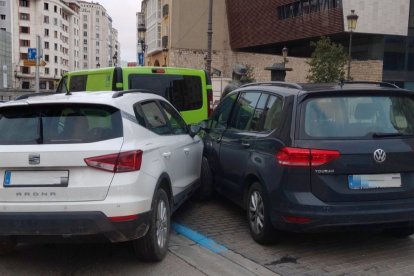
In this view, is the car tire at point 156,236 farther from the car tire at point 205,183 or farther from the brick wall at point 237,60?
the brick wall at point 237,60

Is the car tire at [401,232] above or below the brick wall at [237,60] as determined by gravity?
below

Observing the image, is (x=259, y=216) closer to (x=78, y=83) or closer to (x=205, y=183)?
(x=205, y=183)

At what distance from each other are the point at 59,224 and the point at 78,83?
6.92 metres

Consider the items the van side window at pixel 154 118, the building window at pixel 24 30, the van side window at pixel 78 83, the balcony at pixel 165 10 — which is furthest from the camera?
the building window at pixel 24 30

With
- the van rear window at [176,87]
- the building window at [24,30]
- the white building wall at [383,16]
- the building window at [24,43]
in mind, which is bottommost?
the van rear window at [176,87]

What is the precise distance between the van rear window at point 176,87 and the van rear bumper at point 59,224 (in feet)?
17.2

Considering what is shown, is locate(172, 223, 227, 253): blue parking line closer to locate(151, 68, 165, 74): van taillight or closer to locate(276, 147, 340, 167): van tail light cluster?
locate(276, 147, 340, 167): van tail light cluster

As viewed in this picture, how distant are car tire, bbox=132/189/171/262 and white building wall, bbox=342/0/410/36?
3902 cm

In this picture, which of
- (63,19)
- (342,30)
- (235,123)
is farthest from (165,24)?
(63,19)

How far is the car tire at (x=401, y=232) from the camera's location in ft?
17.9

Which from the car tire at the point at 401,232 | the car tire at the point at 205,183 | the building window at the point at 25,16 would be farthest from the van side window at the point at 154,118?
the building window at the point at 25,16

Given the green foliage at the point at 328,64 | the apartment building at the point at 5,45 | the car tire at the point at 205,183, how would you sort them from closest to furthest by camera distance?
1. the car tire at the point at 205,183
2. the green foliage at the point at 328,64
3. the apartment building at the point at 5,45

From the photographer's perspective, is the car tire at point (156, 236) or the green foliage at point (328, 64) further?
the green foliage at point (328, 64)

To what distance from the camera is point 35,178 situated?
4.10 meters
